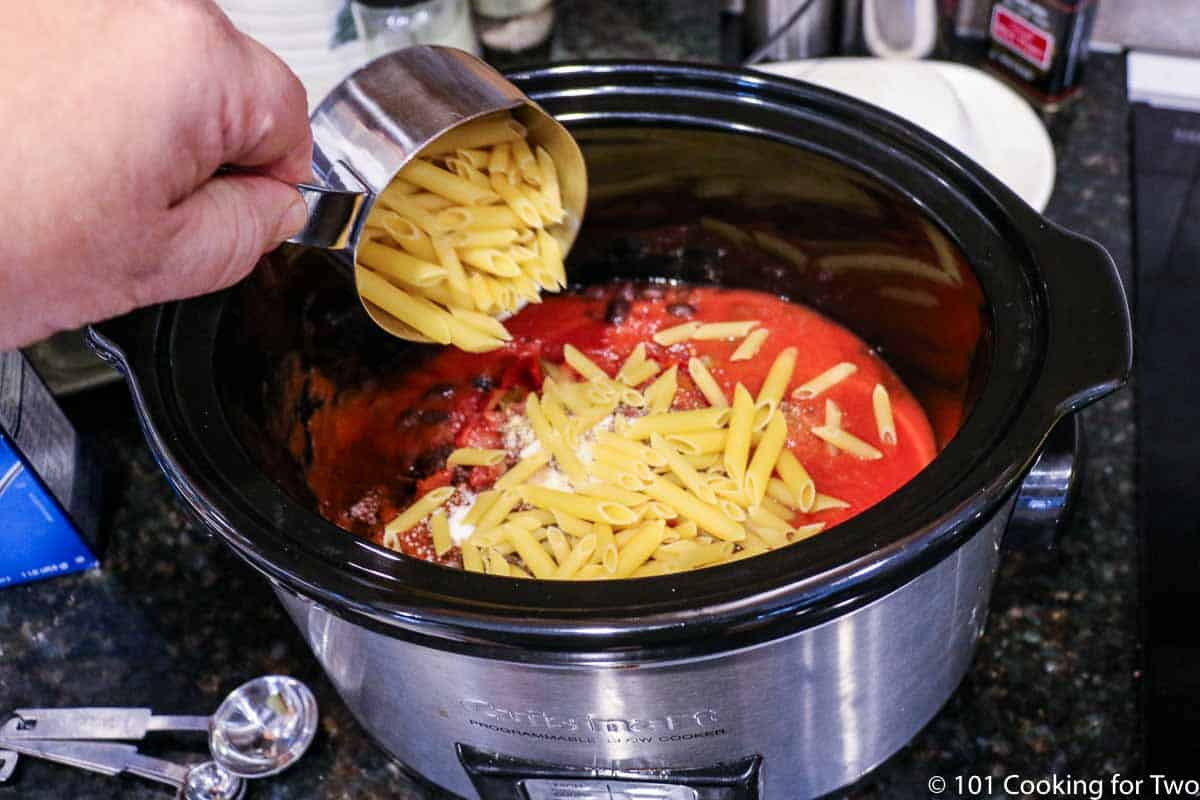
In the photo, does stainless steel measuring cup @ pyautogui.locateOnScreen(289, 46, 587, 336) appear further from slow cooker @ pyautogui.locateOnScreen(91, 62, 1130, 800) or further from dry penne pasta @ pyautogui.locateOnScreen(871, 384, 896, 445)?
dry penne pasta @ pyautogui.locateOnScreen(871, 384, 896, 445)

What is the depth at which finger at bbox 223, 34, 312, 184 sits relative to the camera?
63 cm

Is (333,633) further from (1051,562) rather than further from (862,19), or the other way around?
(862,19)

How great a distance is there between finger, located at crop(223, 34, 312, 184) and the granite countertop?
1.52ft

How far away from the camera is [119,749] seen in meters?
0.92

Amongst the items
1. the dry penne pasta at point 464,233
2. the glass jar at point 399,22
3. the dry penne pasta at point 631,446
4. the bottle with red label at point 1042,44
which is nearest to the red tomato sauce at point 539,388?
the dry penne pasta at point 631,446

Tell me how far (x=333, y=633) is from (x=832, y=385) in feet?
1.67

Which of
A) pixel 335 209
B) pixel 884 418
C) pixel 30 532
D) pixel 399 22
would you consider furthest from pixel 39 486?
pixel 884 418

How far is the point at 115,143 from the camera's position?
58cm

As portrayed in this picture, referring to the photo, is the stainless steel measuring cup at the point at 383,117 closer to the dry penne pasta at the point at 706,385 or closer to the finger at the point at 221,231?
the finger at the point at 221,231

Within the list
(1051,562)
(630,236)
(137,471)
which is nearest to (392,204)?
(630,236)

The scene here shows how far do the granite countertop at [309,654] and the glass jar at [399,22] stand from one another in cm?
45

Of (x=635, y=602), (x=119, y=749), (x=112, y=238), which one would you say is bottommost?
(x=119, y=749)

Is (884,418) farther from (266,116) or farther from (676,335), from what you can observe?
(266,116)

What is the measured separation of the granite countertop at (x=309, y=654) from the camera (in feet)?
2.93
